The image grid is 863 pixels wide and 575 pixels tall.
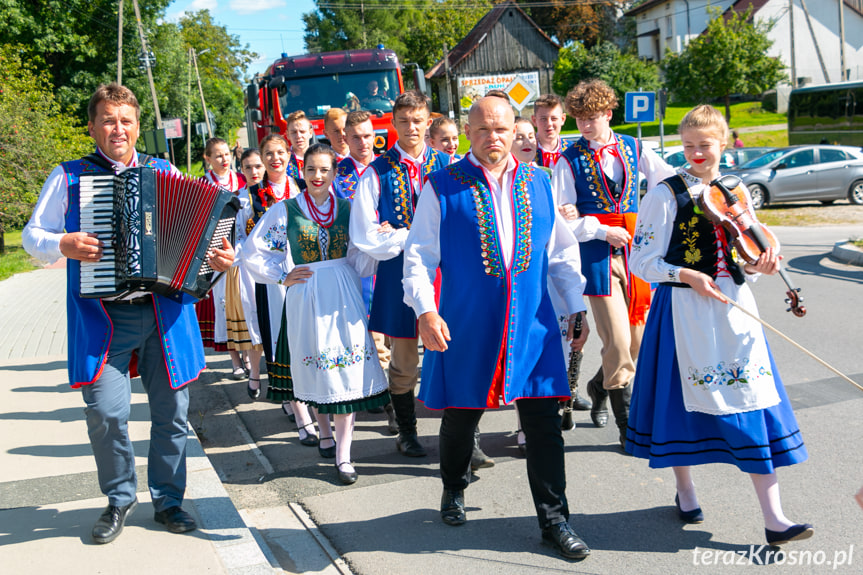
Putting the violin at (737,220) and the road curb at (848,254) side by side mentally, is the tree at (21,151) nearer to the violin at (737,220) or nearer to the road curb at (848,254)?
the road curb at (848,254)

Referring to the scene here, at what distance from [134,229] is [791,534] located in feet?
10.5

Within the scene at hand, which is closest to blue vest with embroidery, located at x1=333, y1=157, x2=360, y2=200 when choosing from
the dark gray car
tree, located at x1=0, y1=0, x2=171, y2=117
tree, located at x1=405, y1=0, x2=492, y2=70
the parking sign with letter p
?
the parking sign with letter p

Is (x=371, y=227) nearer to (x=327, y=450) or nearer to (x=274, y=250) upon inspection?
(x=274, y=250)

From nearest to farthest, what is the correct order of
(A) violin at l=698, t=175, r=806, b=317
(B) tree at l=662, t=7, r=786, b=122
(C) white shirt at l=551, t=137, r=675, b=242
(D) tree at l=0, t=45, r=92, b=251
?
(A) violin at l=698, t=175, r=806, b=317, (C) white shirt at l=551, t=137, r=675, b=242, (D) tree at l=0, t=45, r=92, b=251, (B) tree at l=662, t=7, r=786, b=122

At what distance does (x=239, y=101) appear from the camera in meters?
75.3

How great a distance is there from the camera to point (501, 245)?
3768mm

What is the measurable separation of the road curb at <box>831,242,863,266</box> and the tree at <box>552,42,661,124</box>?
3689 centimetres

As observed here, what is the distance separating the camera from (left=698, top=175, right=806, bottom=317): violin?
3639 mm

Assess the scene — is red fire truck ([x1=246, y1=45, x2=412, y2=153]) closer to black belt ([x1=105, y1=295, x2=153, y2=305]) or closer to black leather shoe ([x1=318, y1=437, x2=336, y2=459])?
black leather shoe ([x1=318, y1=437, x2=336, y2=459])

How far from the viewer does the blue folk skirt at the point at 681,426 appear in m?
3.60

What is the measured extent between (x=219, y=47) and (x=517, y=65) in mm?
39236

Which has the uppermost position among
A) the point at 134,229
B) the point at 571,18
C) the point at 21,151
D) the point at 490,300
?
the point at 571,18

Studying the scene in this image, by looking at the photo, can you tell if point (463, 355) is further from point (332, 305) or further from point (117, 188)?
point (117, 188)

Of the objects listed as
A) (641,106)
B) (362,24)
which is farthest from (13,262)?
(362,24)
